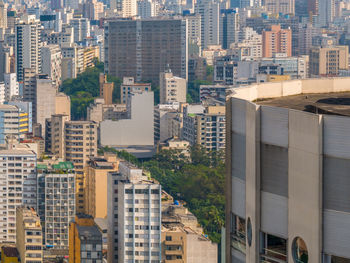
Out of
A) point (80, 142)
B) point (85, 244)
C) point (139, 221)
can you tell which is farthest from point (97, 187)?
point (139, 221)

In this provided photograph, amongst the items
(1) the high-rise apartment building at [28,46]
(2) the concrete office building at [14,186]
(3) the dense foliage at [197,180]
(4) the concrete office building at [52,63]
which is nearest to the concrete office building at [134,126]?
(3) the dense foliage at [197,180]

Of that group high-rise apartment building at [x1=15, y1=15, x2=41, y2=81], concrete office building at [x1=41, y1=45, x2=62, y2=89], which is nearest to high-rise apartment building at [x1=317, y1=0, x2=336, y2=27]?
Result: concrete office building at [x1=41, y1=45, x2=62, y2=89]

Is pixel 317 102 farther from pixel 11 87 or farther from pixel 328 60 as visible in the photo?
pixel 328 60

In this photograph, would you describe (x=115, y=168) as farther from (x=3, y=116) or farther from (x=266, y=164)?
(x=266, y=164)

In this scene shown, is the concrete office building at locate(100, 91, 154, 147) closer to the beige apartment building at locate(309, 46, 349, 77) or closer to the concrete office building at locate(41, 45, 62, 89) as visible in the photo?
the concrete office building at locate(41, 45, 62, 89)

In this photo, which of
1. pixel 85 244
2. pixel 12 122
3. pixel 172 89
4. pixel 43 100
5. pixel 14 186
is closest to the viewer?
pixel 85 244

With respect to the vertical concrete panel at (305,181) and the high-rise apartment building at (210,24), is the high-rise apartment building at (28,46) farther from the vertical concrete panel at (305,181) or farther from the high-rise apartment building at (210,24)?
the vertical concrete panel at (305,181)

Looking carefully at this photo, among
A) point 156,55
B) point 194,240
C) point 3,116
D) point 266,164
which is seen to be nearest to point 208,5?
point 156,55
